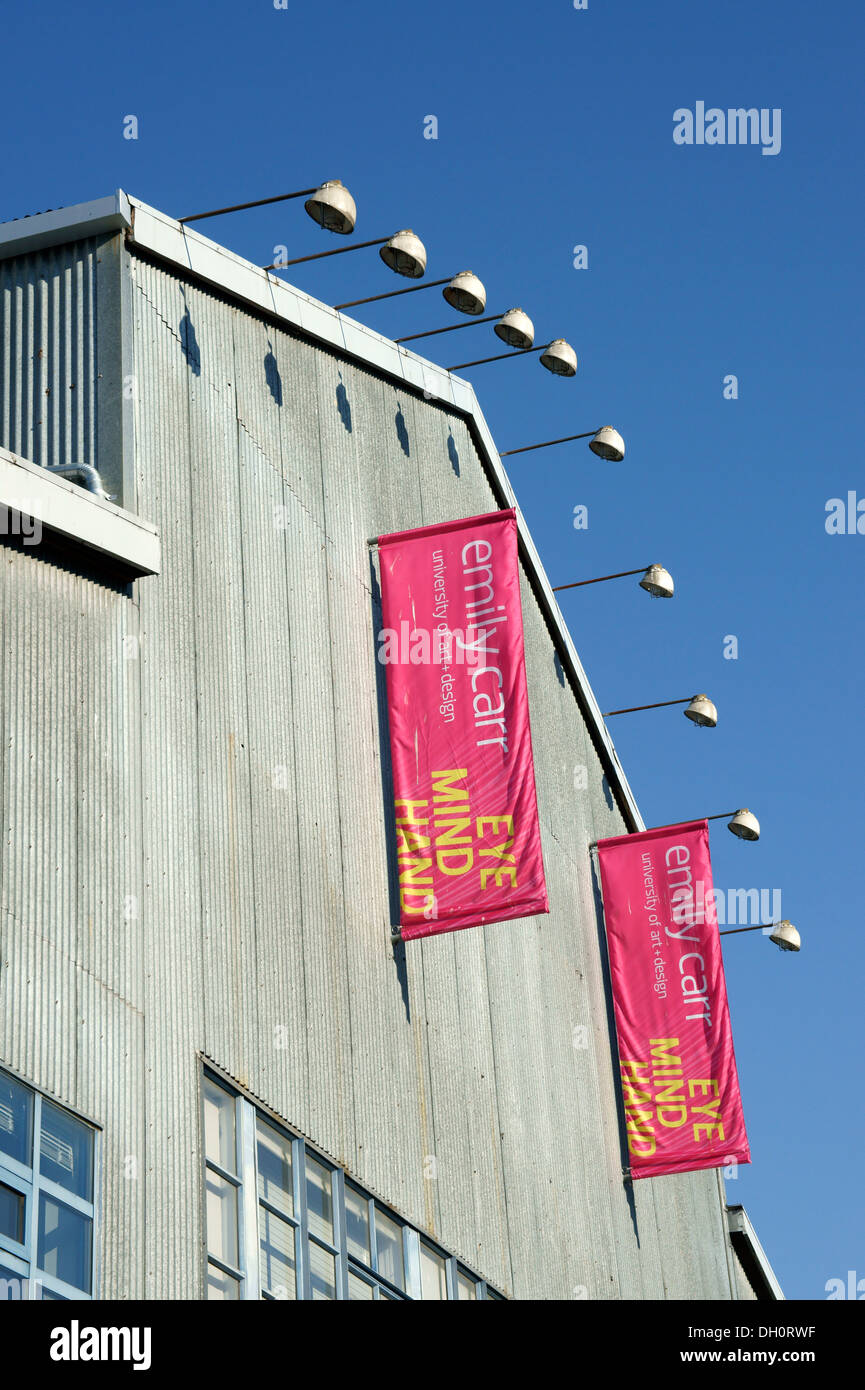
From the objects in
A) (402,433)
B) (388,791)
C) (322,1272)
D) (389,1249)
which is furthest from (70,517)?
(402,433)

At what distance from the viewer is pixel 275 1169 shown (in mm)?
16719

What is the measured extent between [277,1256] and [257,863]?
3.56 m

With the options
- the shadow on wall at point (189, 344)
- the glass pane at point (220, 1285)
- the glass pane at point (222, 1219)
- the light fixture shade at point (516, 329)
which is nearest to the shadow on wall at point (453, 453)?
the light fixture shade at point (516, 329)

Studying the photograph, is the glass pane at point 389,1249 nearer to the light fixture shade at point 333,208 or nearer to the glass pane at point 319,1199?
the glass pane at point 319,1199

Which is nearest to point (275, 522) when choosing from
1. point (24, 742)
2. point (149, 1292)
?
point (24, 742)

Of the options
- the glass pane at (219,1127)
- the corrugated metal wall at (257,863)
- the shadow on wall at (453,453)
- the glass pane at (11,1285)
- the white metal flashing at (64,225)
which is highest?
the shadow on wall at (453,453)

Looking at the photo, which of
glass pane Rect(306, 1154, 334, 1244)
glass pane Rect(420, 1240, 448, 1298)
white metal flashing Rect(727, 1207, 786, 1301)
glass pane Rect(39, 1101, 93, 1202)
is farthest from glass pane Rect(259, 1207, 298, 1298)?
white metal flashing Rect(727, 1207, 786, 1301)

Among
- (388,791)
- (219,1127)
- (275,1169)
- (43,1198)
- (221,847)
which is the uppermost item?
(388,791)

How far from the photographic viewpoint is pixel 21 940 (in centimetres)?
1362

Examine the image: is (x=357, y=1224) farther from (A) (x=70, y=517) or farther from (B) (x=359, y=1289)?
(A) (x=70, y=517)

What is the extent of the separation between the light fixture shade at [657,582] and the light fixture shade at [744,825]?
4132mm

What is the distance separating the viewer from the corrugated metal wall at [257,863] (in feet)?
47.3

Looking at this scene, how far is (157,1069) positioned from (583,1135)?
12961 mm
